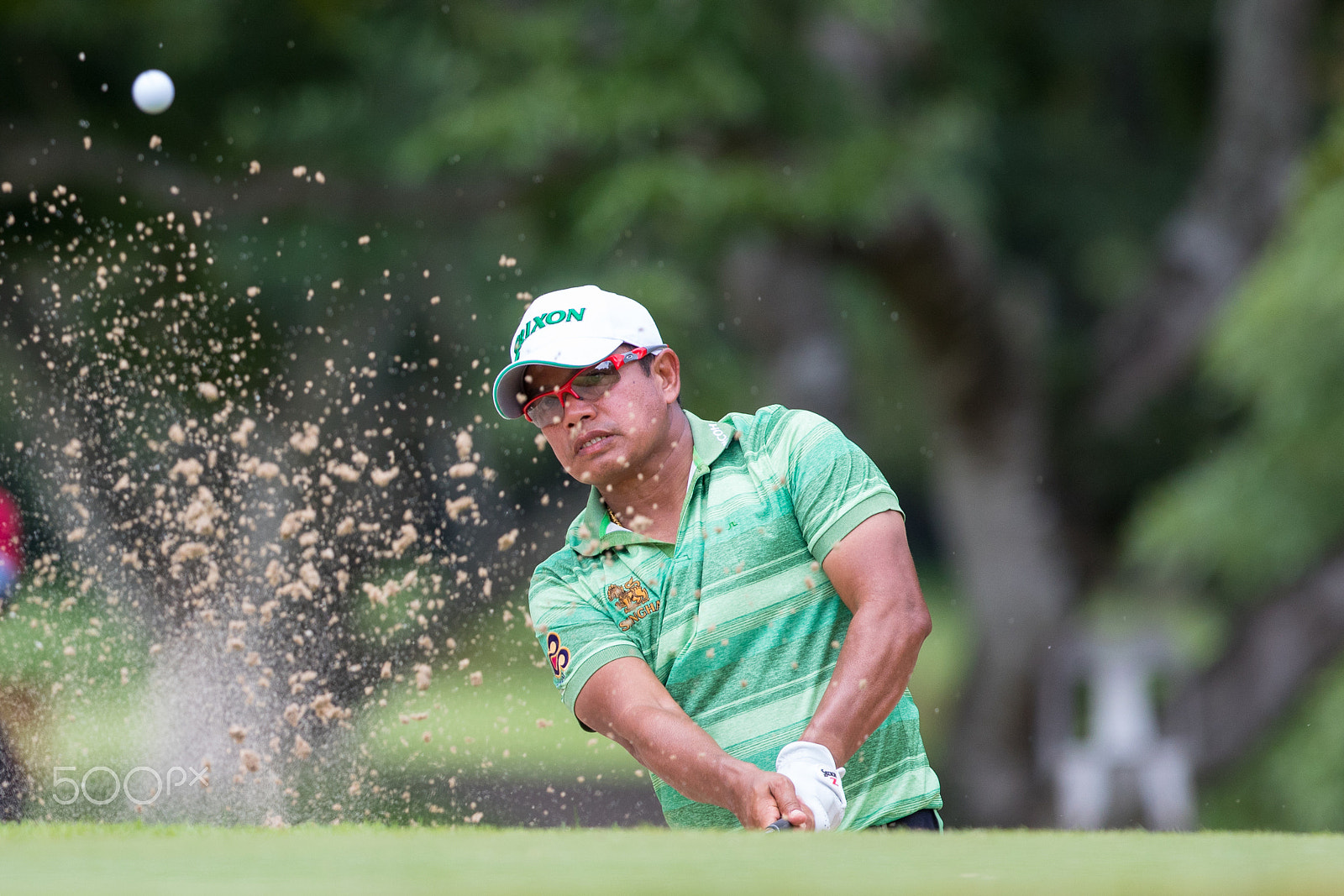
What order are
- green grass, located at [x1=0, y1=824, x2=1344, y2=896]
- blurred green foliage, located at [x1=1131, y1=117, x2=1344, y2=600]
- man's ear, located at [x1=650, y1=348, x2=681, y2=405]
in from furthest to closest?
blurred green foliage, located at [x1=1131, y1=117, x2=1344, y2=600]
man's ear, located at [x1=650, y1=348, x2=681, y2=405]
green grass, located at [x1=0, y1=824, x2=1344, y2=896]

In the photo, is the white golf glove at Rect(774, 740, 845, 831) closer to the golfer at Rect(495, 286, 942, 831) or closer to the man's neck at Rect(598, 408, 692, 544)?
the golfer at Rect(495, 286, 942, 831)

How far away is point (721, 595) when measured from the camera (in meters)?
3.22

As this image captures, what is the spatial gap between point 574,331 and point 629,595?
1.70 feet

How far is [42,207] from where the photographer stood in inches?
380

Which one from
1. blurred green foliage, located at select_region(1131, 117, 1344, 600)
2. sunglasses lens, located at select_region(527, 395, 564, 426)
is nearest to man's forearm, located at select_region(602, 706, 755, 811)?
sunglasses lens, located at select_region(527, 395, 564, 426)

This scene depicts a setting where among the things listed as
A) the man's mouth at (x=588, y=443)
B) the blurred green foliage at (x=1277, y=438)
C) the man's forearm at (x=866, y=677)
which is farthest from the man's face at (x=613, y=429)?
the blurred green foliage at (x=1277, y=438)

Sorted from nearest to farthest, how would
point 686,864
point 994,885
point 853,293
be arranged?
point 994,885 < point 686,864 < point 853,293

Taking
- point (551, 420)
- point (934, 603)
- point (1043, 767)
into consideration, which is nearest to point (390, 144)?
point (1043, 767)

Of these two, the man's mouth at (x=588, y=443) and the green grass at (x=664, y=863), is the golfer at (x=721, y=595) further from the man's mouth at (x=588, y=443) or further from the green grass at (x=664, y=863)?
the green grass at (x=664, y=863)

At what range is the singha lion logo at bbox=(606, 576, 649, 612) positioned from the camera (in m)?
3.31

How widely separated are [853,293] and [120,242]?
5.64 metres

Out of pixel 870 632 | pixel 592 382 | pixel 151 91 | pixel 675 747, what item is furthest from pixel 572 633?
pixel 151 91

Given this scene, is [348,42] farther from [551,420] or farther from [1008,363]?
[551,420]

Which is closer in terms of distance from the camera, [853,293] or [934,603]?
[853,293]
